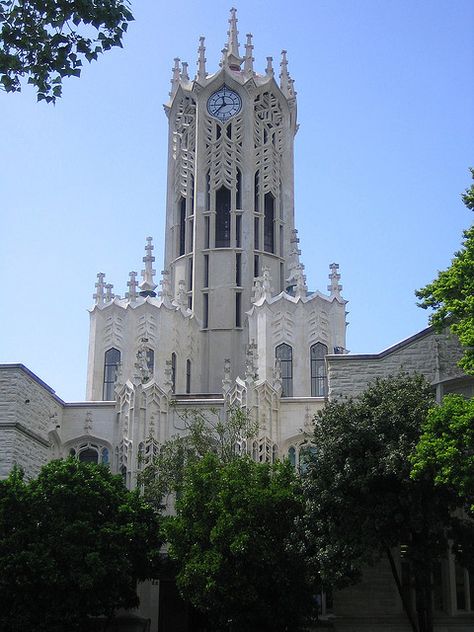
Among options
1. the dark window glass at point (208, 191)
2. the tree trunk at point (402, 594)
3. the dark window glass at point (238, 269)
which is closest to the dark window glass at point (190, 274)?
the dark window glass at point (238, 269)

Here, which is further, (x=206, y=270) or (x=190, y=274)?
(x=190, y=274)

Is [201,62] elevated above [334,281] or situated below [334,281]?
above

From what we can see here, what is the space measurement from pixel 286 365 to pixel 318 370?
65.8 inches

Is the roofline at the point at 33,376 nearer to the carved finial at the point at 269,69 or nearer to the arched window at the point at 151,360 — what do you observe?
the arched window at the point at 151,360

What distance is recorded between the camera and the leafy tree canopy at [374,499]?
78.1 ft

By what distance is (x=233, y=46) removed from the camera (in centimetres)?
6231

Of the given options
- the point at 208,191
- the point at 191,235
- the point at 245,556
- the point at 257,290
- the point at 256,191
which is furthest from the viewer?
the point at 256,191

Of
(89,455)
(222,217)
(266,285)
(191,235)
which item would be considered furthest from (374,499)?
(222,217)

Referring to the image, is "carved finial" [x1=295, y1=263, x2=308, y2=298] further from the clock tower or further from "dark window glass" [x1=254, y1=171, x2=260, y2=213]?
"dark window glass" [x1=254, y1=171, x2=260, y2=213]

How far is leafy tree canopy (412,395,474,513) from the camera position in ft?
69.0

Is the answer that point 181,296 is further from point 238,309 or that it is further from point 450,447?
point 450,447

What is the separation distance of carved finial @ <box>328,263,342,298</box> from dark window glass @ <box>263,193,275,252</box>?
267 inches

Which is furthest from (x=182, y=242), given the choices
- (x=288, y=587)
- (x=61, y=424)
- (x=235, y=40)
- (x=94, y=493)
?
(x=288, y=587)

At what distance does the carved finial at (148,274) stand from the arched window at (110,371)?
14.1 feet
